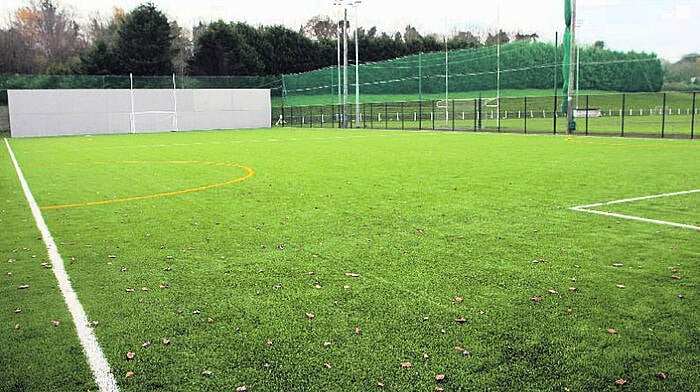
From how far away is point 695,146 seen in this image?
17.8 meters

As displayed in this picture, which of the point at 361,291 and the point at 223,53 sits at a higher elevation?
the point at 223,53

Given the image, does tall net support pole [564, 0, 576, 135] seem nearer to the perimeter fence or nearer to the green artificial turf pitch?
the perimeter fence

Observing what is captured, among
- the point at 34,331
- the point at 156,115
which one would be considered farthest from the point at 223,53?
the point at 34,331

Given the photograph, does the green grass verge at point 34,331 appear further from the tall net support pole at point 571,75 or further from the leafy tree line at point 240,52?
the leafy tree line at point 240,52

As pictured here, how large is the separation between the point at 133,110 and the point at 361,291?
125ft

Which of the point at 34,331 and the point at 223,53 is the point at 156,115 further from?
the point at 34,331

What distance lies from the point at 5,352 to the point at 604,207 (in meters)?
6.57

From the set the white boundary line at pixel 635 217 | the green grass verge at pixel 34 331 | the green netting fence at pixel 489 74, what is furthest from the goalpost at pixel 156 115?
the white boundary line at pixel 635 217

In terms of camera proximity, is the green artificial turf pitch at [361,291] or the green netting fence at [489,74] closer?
the green artificial turf pitch at [361,291]

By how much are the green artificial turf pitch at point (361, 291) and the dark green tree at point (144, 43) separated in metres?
48.3

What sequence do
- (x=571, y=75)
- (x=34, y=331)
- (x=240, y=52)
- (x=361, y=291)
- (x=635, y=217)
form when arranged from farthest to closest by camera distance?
(x=240, y=52) → (x=571, y=75) → (x=635, y=217) → (x=361, y=291) → (x=34, y=331)

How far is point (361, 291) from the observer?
14.2 ft

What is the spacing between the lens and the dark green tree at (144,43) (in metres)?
54.1

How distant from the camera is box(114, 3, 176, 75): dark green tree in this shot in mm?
54125
